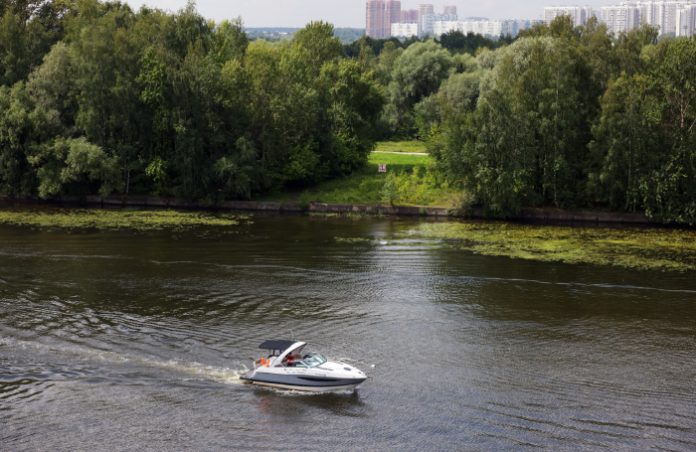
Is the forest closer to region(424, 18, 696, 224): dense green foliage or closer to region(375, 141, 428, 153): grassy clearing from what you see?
region(424, 18, 696, 224): dense green foliage

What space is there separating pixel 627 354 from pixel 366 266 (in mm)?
19927

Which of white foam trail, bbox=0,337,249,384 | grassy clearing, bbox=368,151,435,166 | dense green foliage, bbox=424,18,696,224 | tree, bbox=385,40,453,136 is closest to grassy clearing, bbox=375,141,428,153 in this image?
grassy clearing, bbox=368,151,435,166

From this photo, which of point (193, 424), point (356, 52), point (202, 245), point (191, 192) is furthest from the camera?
point (356, 52)

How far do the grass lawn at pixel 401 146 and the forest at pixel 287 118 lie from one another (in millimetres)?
12185

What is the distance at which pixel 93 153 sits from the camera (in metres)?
78.7

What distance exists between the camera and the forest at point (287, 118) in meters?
73.6

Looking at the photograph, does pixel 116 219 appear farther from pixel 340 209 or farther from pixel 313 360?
pixel 313 360

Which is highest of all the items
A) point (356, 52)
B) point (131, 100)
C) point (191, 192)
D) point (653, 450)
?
point (356, 52)

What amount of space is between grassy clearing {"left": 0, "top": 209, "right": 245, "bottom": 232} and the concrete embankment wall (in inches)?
158

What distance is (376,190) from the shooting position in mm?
83000

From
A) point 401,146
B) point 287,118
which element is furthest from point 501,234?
point 401,146

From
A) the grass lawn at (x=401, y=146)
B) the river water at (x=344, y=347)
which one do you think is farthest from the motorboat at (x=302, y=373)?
the grass lawn at (x=401, y=146)

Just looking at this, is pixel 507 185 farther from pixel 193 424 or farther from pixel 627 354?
pixel 193 424

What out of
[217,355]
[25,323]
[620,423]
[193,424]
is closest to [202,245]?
[25,323]
